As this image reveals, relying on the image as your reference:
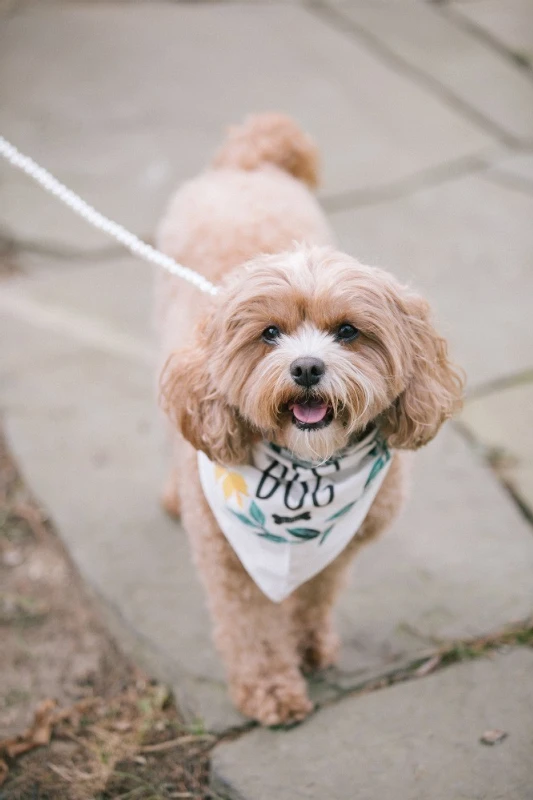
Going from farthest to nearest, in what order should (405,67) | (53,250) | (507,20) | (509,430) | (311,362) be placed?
(507,20) < (405,67) < (53,250) < (509,430) < (311,362)

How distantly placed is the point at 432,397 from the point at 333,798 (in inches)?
50.8

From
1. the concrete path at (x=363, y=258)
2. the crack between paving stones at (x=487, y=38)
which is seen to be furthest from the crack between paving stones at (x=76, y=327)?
the crack between paving stones at (x=487, y=38)

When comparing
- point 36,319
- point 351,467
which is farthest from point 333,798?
point 36,319

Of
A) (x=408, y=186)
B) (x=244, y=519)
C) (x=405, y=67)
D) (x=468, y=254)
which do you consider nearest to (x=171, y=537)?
(x=244, y=519)

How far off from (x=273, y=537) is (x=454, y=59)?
5580 mm

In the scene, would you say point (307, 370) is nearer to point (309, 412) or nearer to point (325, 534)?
point (309, 412)

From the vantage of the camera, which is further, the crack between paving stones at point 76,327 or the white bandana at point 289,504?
the crack between paving stones at point 76,327

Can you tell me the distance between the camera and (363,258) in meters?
4.88

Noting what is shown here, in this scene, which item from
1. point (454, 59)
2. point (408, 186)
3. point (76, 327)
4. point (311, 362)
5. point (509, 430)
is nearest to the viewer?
point (311, 362)

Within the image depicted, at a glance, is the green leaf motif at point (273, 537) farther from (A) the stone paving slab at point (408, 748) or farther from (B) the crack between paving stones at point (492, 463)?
(B) the crack between paving stones at point (492, 463)

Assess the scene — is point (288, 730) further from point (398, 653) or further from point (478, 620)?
point (478, 620)

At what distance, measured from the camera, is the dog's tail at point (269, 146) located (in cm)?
369

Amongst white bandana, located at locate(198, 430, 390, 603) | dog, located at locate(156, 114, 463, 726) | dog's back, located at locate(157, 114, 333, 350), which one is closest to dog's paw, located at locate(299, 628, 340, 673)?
dog, located at locate(156, 114, 463, 726)

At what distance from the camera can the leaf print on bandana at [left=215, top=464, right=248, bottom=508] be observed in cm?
253
